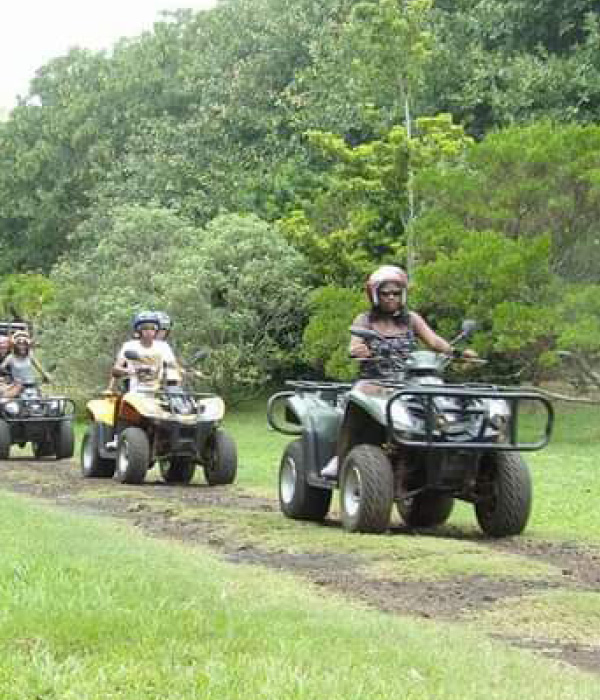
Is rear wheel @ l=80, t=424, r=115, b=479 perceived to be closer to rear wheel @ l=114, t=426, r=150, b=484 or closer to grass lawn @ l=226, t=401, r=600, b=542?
rear wheel @ l=114, t=426, r=150, b=484

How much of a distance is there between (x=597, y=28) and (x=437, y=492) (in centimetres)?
2354

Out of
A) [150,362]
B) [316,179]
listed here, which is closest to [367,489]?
[150,362]

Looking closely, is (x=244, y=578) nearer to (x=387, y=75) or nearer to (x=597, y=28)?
(x=387, y=75)

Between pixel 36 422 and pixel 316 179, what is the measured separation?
18.0 metres

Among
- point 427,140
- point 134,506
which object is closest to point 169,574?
point 134,506

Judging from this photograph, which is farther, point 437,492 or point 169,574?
point 437,492

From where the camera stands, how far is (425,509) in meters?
11.4

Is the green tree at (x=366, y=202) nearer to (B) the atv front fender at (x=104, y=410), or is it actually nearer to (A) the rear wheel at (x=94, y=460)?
(B) the atv front fender at (x=104, y=410)

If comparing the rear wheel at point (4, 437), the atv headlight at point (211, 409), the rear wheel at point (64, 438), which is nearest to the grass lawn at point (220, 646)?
the atv headlight at point (211, 409)

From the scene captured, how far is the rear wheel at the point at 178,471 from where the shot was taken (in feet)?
54.6

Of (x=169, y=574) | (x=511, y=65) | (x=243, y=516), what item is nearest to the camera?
(x=169, y=574)

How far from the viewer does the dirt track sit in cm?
737

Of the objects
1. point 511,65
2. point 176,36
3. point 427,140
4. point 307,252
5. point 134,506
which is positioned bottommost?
point 134,506

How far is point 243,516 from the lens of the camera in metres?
11.9
